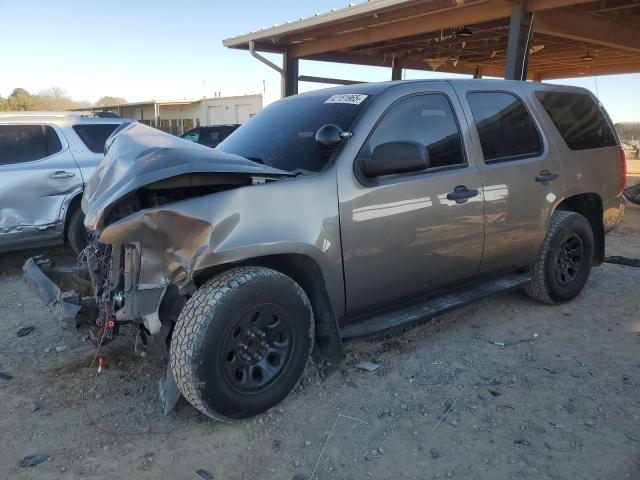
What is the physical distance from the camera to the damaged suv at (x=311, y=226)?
2.66 meters

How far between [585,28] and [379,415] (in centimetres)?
934

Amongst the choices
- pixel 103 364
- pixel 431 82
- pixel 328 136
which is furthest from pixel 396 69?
pixel 103 364

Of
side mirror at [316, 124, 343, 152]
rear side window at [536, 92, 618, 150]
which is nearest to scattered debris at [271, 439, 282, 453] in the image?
side mirror at [316, 124, 343, 152]

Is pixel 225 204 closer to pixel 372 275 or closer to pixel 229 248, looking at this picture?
pixel 229 248

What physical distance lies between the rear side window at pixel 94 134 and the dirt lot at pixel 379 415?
9.35ft

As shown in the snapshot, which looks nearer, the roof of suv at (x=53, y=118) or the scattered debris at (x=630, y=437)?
the scattered debris at (x=630, y=437)

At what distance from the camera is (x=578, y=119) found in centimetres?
473

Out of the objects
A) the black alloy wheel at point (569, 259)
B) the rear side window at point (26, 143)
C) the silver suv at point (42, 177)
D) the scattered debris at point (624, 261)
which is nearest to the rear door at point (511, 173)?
the black alloy wheel at point (569, 259)

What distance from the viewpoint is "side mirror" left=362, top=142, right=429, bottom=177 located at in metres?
3.16

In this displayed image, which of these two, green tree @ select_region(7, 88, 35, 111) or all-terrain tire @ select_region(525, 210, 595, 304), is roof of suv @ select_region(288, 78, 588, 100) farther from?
green tree @ select_region(7, 88, 35, 111)

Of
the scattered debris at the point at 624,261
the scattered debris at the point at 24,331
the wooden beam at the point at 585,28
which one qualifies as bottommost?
the scattered debris at the point at 24,331

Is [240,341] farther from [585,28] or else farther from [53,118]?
[585,28]

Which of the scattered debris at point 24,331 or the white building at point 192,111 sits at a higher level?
the white building at point 192,111

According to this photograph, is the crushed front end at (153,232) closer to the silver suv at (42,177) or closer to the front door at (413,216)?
the front door at (413,216)
